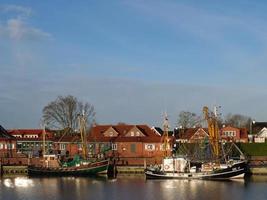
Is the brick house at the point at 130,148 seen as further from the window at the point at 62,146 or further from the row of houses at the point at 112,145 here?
the window at the point at 62,146

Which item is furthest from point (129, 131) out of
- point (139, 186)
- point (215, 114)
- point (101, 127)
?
point (139, 186)

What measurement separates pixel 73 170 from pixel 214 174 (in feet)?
66.7

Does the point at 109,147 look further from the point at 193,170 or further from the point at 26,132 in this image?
the point at 26,132

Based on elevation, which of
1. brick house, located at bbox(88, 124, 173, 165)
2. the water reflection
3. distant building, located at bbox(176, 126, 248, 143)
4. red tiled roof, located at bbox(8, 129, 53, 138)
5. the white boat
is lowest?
the water reflection

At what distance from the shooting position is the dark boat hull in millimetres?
Result: 77062

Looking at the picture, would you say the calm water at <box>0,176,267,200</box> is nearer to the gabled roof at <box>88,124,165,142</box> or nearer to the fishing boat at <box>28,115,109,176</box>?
the fishing boat at <box>28,115,109,176</box>

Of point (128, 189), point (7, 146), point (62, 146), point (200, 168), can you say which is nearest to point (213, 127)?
point (200, 168)

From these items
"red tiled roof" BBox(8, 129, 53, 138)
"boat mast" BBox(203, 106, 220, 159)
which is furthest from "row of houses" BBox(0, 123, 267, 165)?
"red tiled roof" BBox(8, 129, 53, 138)

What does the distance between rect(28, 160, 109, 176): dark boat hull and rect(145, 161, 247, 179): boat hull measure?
26.2 ft

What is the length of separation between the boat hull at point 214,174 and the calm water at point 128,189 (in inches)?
62.3

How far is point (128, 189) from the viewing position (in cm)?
5872

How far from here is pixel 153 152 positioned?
288 ft

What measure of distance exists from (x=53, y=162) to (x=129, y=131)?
22526 millimetres

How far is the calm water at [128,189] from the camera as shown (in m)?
53.5
